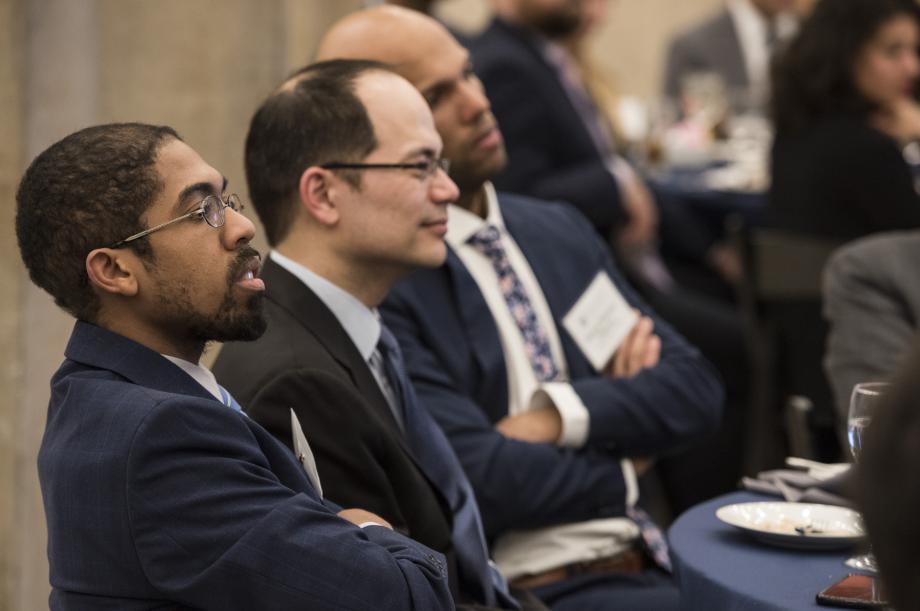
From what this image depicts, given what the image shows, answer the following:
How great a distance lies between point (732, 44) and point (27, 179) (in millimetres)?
6452

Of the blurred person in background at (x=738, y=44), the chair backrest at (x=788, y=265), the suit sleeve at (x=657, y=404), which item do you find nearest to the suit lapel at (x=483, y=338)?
the suit sleeve at (x=657, y=404)

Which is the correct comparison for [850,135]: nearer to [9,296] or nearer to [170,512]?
[9,296]

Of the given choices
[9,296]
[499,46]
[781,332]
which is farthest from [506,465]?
[499,46]

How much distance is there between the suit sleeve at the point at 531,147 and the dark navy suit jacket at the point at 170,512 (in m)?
3.10

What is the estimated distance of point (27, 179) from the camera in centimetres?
167

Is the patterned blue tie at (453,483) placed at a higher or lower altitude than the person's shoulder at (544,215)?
lower

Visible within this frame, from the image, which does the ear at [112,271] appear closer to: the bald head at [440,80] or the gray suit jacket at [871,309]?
the bald head at [440,80]

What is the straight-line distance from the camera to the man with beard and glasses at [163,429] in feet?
4.94

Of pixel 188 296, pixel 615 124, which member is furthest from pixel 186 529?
pixel 615 124

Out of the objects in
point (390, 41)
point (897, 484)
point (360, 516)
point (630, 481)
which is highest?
point (390, 41)

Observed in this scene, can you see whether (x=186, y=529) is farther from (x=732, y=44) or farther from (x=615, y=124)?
(x=732, y=44)

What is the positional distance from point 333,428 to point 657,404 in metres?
0.86

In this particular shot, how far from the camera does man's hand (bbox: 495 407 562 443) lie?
2.55 m

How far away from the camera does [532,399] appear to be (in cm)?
261
